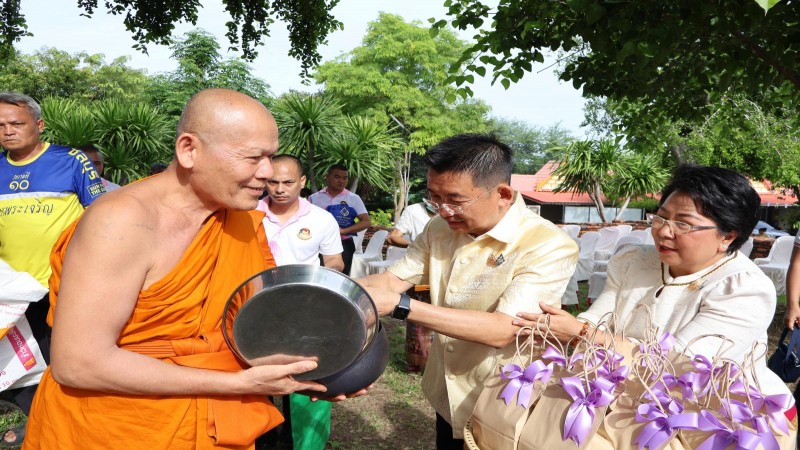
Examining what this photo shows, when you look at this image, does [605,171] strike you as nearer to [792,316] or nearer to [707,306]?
[792,316]

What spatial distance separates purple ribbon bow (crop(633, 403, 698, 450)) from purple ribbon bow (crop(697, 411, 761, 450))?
0.07 ft

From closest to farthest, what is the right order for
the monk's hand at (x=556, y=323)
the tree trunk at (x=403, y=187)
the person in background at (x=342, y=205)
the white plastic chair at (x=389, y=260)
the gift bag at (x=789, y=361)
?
the monk's hand at (x=556, y=323) < the gift bag at (x=789, y=361) < the person in background at (x=342, y=205) < the white plastic chair at (x=389, y=260) < the tree trunk at (x=403, y=187)

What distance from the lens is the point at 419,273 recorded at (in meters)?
2.40

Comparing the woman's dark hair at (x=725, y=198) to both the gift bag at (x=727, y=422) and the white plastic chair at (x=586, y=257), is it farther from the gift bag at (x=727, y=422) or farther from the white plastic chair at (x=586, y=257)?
the white plastic chair at (x=586, y=257)

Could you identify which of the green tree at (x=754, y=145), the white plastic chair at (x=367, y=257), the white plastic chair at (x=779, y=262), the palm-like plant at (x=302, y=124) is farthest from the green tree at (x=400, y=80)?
the white plastic chair at (x=779, y=262)

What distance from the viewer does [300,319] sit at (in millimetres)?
1536

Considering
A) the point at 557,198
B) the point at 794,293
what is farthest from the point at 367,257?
the point at 557,198

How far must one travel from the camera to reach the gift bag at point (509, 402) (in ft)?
5.20

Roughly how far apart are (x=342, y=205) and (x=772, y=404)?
523cm

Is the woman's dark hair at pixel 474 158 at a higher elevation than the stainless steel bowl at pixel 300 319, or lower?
higher

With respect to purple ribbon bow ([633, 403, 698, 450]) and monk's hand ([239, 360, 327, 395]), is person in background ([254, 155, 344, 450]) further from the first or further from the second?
purple ribbon bow ([633, 403, 698, 450])

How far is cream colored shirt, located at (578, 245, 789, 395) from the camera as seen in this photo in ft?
5.75

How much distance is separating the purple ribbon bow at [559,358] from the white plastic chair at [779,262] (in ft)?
25.9

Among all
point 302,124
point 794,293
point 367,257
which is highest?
point 794,293
